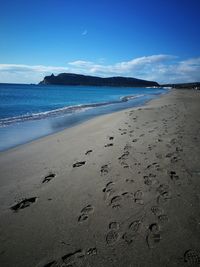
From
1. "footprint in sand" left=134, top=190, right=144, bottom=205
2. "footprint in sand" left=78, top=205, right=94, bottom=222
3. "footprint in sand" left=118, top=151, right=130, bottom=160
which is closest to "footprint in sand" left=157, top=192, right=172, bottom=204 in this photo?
"footprint in sand" left=134, top=190, right=144, bottom=205

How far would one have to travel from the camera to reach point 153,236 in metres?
2.91

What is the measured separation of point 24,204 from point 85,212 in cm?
120

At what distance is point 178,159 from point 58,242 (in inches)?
149

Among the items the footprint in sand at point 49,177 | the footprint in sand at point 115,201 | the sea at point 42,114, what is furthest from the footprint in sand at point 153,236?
the sea at point 42,114

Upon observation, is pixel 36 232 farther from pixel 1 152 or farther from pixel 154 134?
pixel 154 134

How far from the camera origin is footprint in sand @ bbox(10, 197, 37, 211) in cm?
377

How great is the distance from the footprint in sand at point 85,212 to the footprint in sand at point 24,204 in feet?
3.41

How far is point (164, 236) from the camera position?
9.51ft

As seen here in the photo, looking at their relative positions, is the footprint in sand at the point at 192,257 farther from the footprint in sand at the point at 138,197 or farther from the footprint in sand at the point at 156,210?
the footprint in sand at the point at 138,197

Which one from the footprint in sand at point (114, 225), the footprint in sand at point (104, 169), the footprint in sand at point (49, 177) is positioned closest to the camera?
the footprint in sand at point (114, 225)

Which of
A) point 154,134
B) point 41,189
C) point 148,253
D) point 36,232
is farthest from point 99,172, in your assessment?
point 154,134

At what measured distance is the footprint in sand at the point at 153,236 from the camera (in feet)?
9.16

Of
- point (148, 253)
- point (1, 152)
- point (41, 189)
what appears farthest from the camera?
point (1, 152)

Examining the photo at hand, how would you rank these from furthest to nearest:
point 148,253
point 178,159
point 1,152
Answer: point 1,152, point 178,159, point 148,253
